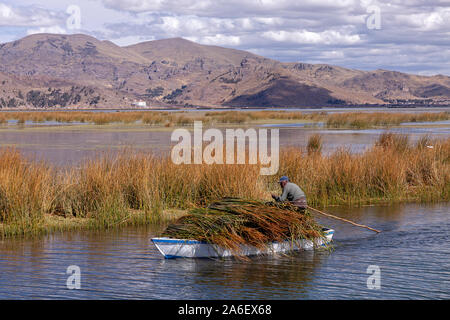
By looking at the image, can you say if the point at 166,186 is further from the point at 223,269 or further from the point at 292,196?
the point at 223,269

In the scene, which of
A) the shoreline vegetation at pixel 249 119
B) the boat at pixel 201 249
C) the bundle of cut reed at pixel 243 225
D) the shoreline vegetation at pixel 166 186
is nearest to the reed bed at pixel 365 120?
the shoreline vegetation at pixel 249 119

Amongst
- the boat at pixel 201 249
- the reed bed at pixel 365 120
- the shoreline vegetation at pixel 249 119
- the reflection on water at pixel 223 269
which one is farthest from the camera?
the shoreline vegetation at pixel 249 119

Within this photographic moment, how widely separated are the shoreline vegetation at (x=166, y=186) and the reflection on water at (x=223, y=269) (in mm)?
724

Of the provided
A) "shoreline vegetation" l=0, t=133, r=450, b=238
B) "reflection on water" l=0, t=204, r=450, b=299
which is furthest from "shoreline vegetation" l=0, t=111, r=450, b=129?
"reflection on water" l=0, t=204, r=450, b=299

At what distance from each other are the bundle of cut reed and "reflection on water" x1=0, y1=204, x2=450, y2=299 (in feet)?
1.26

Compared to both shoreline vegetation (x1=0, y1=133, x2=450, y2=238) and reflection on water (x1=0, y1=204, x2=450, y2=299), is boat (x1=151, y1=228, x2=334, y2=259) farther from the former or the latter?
shoreline vegetation (x1=0, y1=133, x2=450, y2=238)

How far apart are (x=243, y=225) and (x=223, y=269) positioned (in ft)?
3.82

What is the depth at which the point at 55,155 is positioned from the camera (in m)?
27.4

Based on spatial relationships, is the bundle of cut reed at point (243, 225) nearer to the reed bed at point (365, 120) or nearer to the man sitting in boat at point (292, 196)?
the man sitting in boat at point (292, 196)

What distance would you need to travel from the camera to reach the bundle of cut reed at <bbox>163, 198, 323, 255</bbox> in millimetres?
11336

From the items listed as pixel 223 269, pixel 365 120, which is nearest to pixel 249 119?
pixel 365 120

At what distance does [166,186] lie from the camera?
15.3 meters

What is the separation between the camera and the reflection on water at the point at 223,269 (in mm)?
9422
